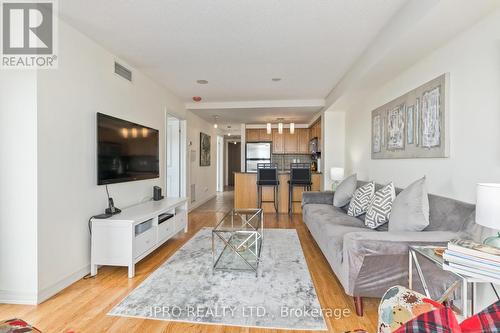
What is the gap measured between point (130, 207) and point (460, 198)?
11.0ft

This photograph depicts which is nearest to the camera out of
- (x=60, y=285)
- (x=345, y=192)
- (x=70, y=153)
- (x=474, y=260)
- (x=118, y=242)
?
(x=474, y=260)

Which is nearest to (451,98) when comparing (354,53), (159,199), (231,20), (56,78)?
(354,53)

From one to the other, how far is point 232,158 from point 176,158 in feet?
22.2

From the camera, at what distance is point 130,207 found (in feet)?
10.4

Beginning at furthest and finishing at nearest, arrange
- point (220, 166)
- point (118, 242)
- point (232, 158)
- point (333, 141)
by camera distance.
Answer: point (232, 158)
point (220, 166)
point (333, 141)
point (118, 242)

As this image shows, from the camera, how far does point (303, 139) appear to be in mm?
7766

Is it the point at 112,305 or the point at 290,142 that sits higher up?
the point at 290,142

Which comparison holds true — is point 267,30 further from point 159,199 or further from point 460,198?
point 159,199

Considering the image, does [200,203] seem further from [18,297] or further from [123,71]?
[18,297]

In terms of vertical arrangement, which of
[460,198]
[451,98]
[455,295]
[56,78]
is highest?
[56,78]

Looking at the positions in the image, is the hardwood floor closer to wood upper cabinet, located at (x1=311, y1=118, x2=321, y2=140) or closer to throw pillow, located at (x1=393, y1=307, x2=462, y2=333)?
throw pillow, located at (x1=393, y1=307, x2=462, y2=333)

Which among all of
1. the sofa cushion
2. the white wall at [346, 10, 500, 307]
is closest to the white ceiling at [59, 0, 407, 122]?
the white wall at [346, 10, 500, 307]
